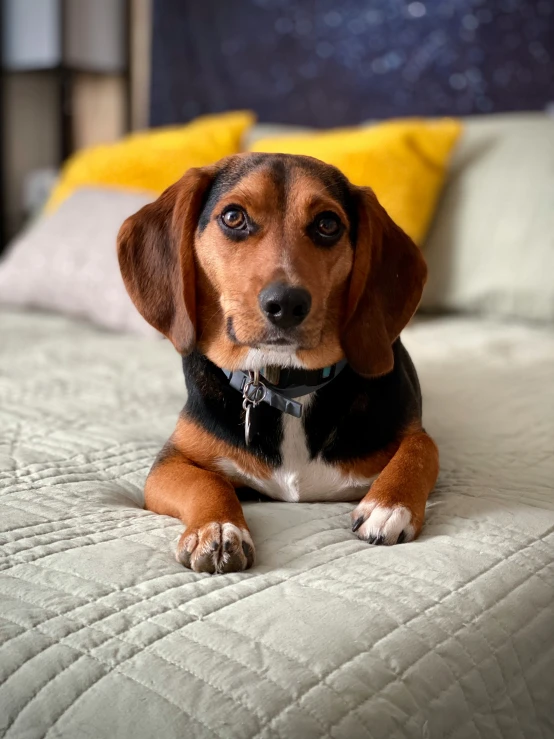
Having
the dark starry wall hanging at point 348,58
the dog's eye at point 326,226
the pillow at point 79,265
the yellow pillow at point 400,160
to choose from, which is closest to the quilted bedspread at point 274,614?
the dog's eye at point 326,226

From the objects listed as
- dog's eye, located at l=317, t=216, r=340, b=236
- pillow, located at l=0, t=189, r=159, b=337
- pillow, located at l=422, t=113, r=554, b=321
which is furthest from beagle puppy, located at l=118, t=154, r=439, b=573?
pillow, located at l=422, t=113, r=554, b=321

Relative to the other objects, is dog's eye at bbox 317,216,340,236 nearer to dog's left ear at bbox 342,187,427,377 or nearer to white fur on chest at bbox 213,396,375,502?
dog's left ear at bbox 342,187,427,377

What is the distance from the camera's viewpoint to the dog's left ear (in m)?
1.32

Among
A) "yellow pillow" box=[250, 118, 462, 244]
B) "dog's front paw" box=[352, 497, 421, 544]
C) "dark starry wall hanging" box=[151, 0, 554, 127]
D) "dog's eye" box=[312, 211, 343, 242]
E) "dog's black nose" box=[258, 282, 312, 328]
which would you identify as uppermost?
"dark starry wall hanging" box=[151, 0, 554, 127]

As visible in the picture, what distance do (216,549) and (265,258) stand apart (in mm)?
463

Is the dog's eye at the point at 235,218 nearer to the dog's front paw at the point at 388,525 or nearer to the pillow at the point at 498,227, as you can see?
the dog's front paw at the point at 388,525

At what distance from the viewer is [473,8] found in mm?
3133

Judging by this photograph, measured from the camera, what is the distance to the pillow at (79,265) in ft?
8.63

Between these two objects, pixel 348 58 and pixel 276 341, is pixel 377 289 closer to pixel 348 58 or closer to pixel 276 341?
pixel 276 341

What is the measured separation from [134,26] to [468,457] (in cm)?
363

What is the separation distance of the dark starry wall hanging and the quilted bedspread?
2062 millimetres

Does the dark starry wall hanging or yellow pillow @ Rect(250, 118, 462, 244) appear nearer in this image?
yellow pillow @ Rect(250, 118, 462, 244)

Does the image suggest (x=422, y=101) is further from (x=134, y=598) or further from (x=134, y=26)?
(x=134, y=598)

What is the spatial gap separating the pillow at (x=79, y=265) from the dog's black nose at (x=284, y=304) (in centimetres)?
138
